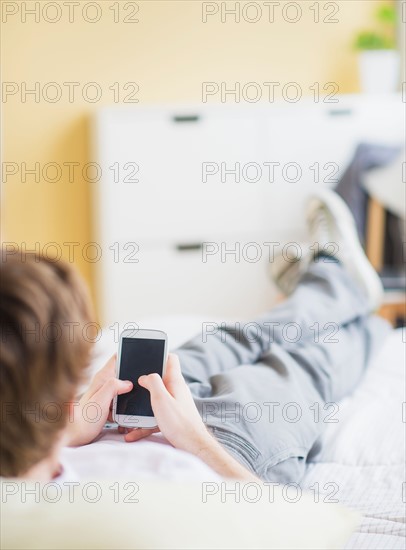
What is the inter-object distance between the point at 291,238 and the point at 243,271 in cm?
25

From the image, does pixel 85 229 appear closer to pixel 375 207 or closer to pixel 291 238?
pixel 291 238

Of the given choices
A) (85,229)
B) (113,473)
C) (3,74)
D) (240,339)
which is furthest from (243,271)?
(113,473)

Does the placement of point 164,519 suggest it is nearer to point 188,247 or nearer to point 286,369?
point 286,369

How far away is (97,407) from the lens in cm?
100

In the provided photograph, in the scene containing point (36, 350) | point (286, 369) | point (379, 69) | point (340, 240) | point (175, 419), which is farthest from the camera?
point (379, 69)

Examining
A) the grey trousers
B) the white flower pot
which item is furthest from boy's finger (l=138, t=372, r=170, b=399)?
the white flower pot

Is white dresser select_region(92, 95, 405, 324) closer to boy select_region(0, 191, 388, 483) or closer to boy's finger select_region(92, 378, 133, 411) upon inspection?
boy select_region(0, 191, 388, 483)

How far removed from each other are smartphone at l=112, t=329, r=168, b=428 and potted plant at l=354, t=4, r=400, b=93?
279 cm

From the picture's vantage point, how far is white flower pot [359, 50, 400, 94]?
350cm

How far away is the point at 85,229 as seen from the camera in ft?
11.7

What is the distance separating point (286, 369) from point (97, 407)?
1.49ft

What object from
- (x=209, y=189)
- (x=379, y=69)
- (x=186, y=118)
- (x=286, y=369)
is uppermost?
(x=379, y=69)

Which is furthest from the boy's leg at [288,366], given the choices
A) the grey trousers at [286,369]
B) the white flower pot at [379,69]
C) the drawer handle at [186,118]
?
the white flower pot at [379,69]

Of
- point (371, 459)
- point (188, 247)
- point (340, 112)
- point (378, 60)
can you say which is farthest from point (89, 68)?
point (371, 459)
